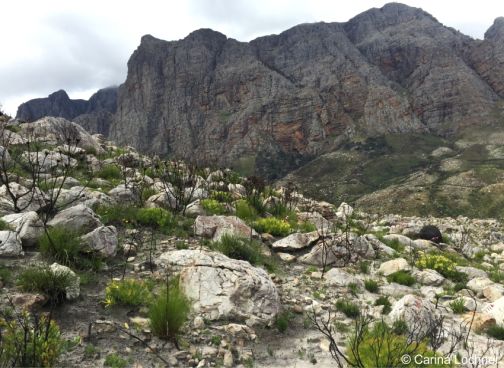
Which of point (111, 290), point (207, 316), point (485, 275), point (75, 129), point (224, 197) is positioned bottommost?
point (485, 275)

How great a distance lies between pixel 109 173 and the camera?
54.8ft

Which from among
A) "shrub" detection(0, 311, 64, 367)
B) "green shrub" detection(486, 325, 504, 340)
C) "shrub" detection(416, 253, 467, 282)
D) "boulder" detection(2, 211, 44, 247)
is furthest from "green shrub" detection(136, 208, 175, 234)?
"green shrub" detection(486, 325, 504, 340)

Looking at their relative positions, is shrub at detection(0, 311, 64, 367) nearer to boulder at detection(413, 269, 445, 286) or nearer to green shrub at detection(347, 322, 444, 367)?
green shrub at detection(347, 322, 444, 367)

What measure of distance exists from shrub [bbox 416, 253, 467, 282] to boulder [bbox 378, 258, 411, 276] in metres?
0.85

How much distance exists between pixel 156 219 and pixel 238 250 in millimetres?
2954

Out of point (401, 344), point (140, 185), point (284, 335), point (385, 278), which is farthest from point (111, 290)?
point (140, 185)

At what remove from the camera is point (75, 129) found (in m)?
22.3

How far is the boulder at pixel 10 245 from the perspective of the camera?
7.91 metres

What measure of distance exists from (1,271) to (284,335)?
212 inches

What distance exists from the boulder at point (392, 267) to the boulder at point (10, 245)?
9077mm

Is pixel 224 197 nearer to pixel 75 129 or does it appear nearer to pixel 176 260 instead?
pixel 176 260

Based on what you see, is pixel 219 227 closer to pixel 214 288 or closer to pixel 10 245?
pixel 214 288

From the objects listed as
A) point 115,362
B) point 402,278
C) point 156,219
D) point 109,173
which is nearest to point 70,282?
point 115,362

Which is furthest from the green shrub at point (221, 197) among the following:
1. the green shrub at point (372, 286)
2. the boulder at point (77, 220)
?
the green shrub at point (372, 286)
